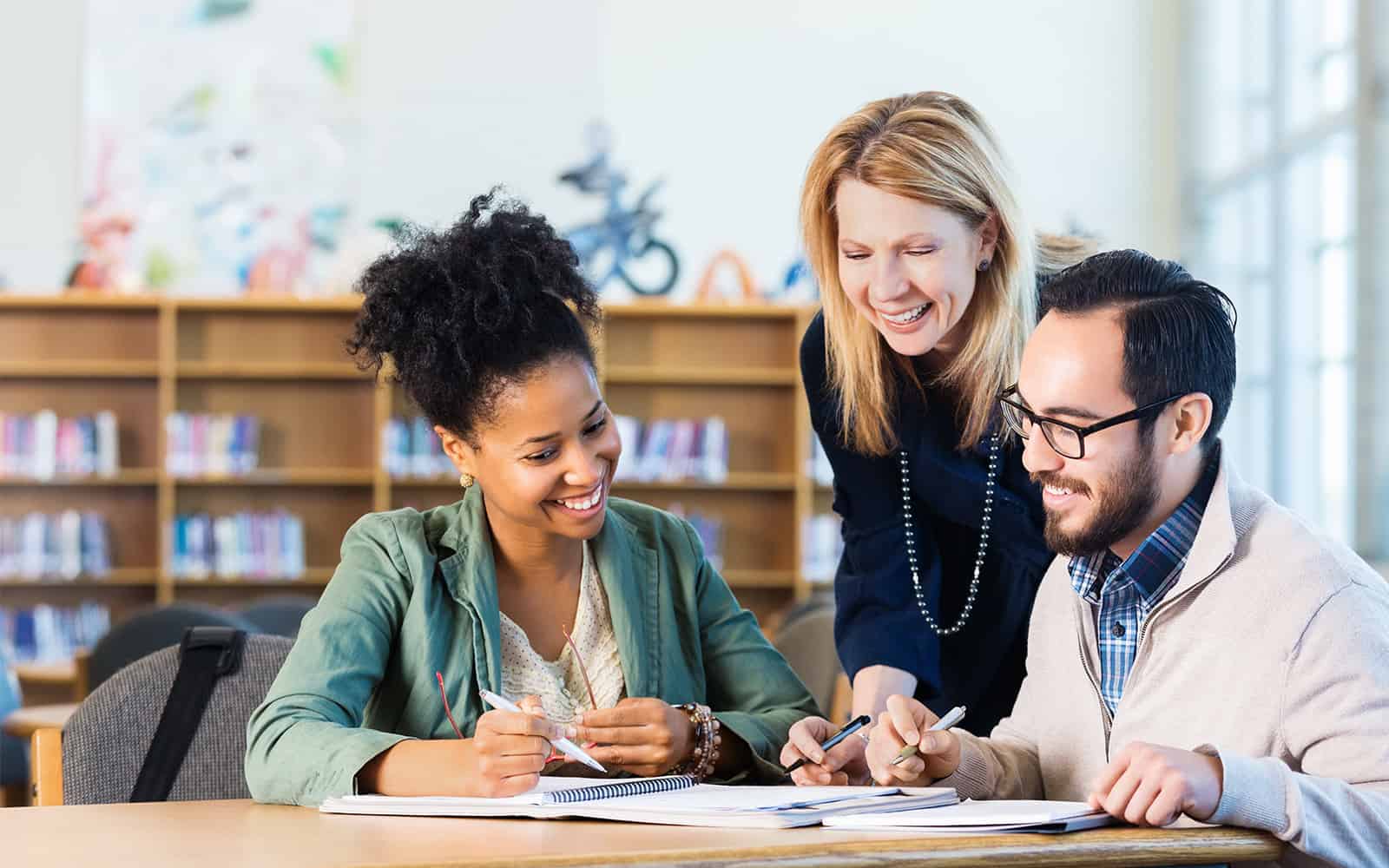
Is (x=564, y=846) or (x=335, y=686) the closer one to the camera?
(x=564, y=846)

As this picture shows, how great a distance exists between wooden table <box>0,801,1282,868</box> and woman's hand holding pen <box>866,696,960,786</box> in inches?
11.5

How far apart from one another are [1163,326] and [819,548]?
5.31 meters

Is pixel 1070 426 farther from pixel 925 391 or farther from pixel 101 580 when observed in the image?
pixel 101 580

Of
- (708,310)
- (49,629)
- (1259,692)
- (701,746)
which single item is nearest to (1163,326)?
(1259,692)

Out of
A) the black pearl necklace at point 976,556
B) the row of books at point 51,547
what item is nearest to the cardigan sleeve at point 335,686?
the black pearl necklace at point 976,556

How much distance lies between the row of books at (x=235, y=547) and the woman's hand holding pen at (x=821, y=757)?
536 cm

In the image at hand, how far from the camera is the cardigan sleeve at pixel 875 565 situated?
7.22 ft

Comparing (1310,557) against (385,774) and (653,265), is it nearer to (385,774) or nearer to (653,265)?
(385,774)

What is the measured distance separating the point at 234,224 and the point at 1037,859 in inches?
278

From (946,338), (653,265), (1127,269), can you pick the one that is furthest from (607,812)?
(653,265)

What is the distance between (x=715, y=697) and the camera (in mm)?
1919

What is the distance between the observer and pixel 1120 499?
149 cm

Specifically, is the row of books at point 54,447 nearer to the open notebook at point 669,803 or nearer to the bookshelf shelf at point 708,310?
the bookshelf shelf at point 708,310

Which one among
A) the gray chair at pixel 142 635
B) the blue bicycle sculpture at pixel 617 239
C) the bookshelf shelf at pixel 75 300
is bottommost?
the gray chair at pixel 142 635
